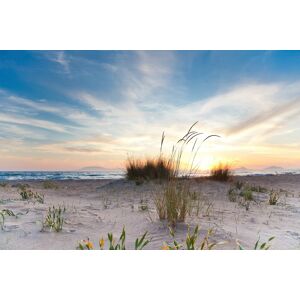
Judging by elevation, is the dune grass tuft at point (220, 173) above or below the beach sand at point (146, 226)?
above

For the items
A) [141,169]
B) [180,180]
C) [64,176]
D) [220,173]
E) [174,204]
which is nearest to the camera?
[174,204]

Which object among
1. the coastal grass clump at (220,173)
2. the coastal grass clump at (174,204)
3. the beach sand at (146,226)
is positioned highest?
the coastal grass clump at (220,173)

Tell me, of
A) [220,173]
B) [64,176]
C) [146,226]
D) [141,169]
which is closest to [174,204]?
[146,226]

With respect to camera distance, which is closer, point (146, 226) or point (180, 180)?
point (146, 226)

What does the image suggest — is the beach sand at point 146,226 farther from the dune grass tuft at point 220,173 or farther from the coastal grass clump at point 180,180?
the dune grass tuft at point 220,173

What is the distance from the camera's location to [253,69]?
326 centimetres

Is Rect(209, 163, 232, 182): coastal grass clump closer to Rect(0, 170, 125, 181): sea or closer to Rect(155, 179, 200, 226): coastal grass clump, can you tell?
Rect(0, 170, 125, 181): sea

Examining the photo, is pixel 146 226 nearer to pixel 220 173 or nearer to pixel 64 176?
pixel 220 173

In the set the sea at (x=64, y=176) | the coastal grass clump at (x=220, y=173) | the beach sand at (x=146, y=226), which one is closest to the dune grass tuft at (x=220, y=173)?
the coastal grass clump at (x=220, y=173)

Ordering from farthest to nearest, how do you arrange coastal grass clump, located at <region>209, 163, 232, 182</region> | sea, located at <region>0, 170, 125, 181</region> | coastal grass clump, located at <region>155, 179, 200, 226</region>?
1. sea, located at <region>0, 170, 125, 181</region>
2. coastal grass clump, located at <region>209, 163, 232, 182</region>
3. coastal grass clump, located at <region>155, 179, 200, 226</region>

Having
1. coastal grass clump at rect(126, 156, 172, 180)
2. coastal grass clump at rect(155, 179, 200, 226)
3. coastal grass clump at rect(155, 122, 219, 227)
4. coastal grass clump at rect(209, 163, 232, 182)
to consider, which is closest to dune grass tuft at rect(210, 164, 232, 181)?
coastal grass clump at rect(209, 163, 232, 182)

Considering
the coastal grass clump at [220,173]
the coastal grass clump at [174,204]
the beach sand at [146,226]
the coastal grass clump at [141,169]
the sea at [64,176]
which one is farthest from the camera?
the sea at [64,176]

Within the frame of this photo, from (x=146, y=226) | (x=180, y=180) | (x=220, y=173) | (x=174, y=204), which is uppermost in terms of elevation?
(x=220, y=173)
